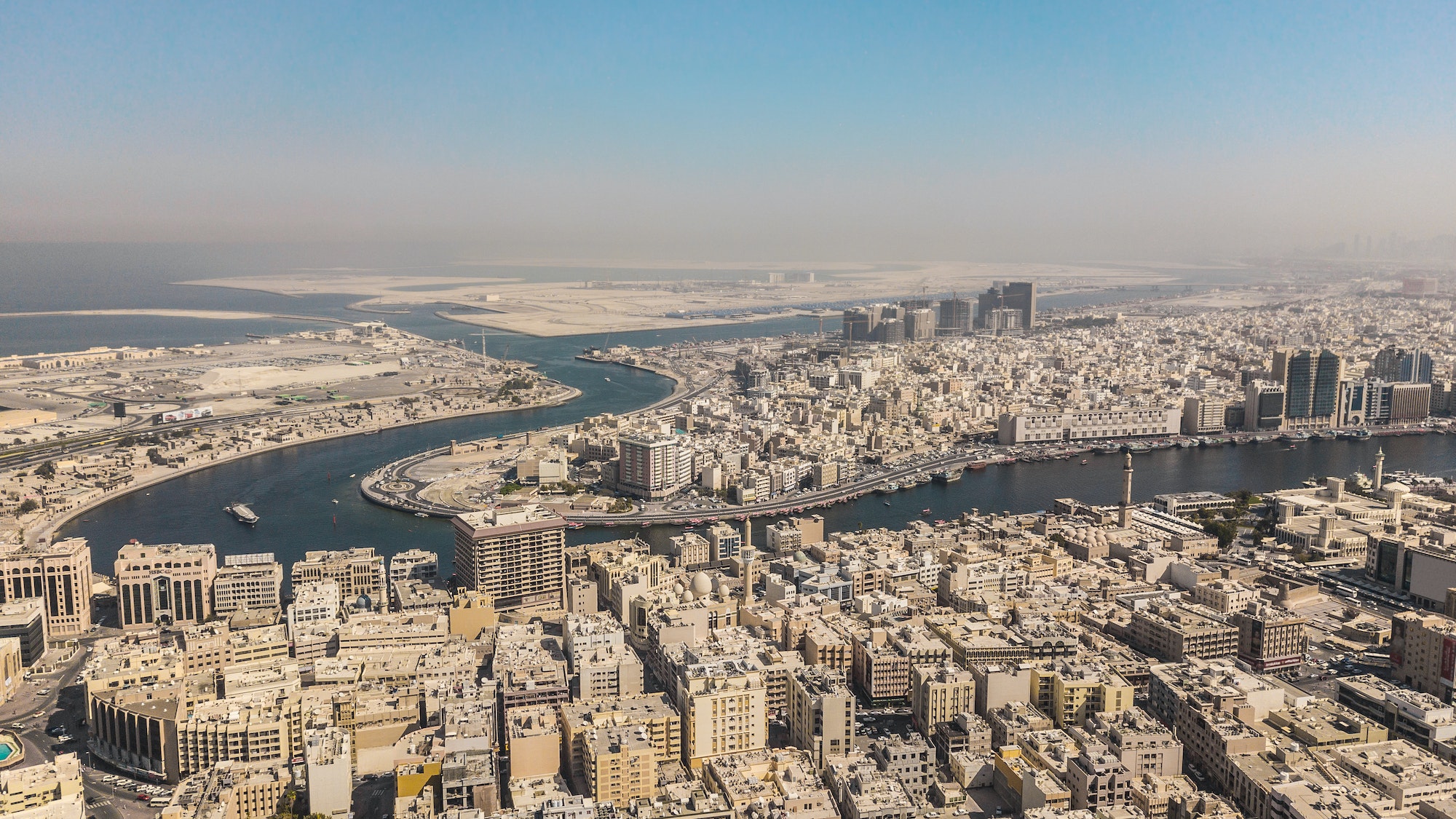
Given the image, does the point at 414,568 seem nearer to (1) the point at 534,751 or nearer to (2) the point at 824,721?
(1) the point at 534,751

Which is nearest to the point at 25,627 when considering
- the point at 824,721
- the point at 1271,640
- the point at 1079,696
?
the point at 824,721

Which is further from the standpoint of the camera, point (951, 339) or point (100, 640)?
point (951, 339)

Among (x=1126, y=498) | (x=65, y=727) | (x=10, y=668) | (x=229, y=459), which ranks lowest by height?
(x=229, y=459)

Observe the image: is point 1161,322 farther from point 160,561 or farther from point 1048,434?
point 160,561

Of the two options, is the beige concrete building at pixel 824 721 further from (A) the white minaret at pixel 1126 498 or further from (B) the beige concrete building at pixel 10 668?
(A) the white minaret at pixel 1126 498

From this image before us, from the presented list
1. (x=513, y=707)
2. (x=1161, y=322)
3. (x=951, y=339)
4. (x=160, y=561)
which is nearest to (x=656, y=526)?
(x=160, y=561)

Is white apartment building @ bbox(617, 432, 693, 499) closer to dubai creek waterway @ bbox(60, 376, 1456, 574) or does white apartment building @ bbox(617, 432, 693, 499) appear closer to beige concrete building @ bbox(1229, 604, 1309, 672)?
dubai creek waterway @ bbox(60, 376, 1456, 574)
